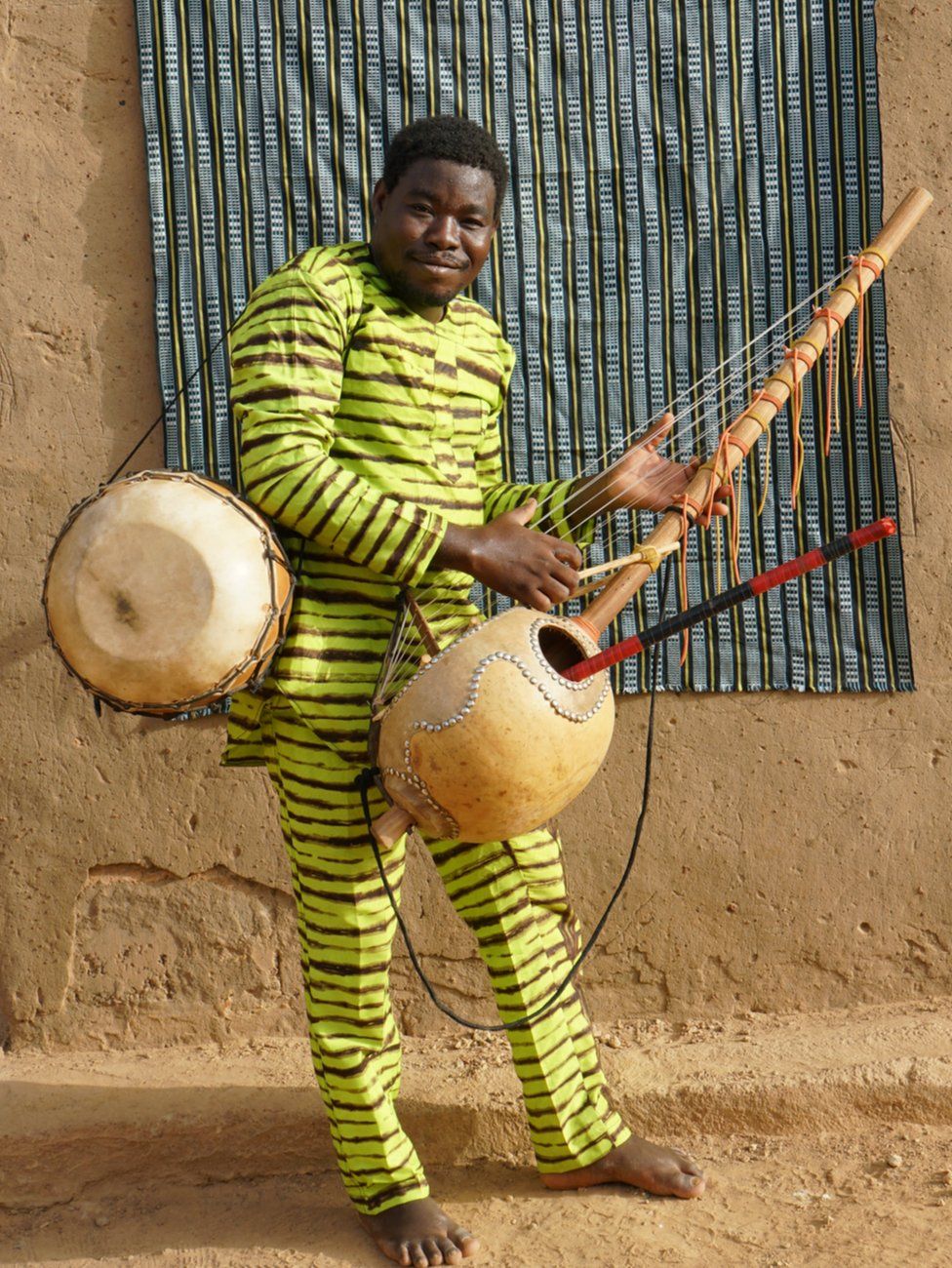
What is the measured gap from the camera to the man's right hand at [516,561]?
256 centimetres

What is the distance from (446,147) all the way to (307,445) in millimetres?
645

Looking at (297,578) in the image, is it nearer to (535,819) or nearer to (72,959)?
(535,819)

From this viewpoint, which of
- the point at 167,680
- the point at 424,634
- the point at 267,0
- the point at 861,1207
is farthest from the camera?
the point at 267,0

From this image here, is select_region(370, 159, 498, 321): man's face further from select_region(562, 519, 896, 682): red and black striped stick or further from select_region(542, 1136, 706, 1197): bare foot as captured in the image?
select_region(542, 1136, 706, 1197): bare foot

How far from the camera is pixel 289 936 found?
3693mm

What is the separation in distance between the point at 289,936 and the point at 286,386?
1742mm

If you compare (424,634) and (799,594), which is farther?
(799,594)

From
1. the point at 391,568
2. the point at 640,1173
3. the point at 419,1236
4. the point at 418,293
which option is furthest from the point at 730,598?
the point at 419,1236

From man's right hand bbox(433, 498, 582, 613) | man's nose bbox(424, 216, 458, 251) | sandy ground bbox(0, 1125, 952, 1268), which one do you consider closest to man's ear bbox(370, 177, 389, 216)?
man's nose bbox(424, 216, 458, 251)

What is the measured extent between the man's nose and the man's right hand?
0.54 meters

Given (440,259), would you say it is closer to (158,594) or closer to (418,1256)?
(158,594)

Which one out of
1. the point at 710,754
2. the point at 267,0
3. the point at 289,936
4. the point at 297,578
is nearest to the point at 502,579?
the point at 297,578

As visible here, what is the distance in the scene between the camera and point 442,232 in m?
2.62

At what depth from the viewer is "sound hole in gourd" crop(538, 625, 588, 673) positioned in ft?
8.66
